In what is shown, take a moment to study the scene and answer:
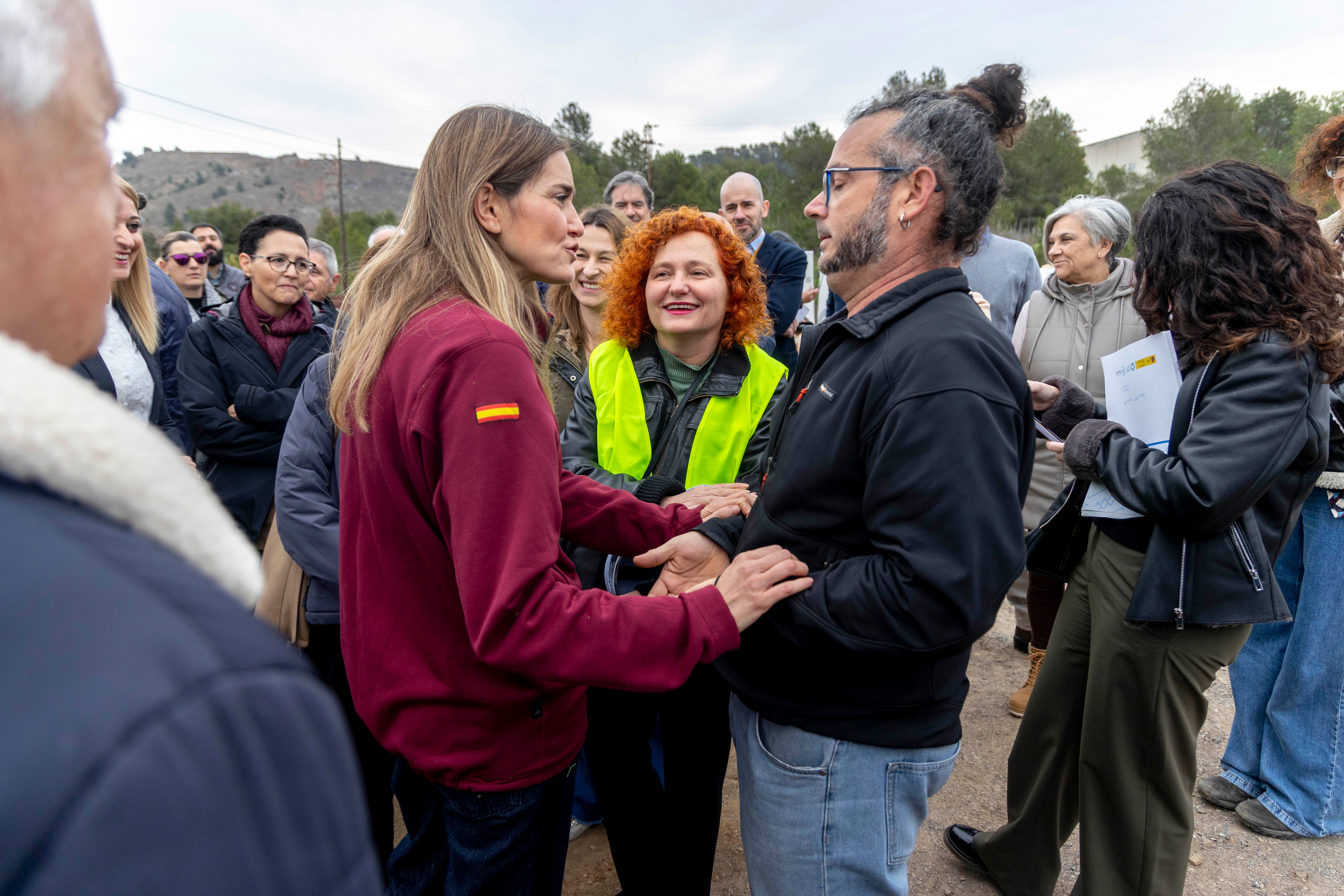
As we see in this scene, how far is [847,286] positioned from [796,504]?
56cm

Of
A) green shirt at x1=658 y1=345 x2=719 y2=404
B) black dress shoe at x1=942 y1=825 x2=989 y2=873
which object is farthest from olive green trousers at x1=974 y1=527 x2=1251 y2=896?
green shirt at x1=658 y1=345 x2=719 y2=404

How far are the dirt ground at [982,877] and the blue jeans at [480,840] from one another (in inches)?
44.3

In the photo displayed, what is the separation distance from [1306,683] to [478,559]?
10.8ft

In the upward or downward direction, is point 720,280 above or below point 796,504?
above

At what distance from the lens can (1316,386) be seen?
2082 millimetres

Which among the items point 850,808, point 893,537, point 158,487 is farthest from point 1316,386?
point 158,487

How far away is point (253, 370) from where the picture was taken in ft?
11.6

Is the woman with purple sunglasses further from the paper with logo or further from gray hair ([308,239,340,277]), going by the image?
the paper with logo

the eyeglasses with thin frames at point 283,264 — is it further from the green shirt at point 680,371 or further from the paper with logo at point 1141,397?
the paper with logo at point 1141,397

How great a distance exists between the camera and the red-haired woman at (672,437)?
2457 millimetres

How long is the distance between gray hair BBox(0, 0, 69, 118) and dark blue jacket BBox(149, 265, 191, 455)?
3.89 meters

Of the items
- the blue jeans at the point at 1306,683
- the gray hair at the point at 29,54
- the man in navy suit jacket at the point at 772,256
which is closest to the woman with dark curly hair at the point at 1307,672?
the blue jeans at the point at 1306,683

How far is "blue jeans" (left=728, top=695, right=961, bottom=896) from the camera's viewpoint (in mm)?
1609

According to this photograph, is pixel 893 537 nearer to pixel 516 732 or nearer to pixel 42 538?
pixel 516 732
